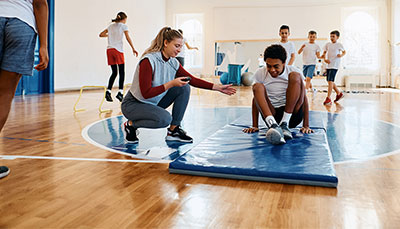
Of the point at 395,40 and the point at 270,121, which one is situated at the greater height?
the point at 395,40

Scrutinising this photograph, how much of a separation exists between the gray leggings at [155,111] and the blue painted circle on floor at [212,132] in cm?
16

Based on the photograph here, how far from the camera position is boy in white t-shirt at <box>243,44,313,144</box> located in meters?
2.48

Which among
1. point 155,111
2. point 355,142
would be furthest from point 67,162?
point 355,142

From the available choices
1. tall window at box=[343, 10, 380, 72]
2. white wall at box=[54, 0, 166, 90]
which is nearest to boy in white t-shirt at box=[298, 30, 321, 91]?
white wall at box=[54, 0, 166, 90]

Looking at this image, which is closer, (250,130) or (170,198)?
(170,198)

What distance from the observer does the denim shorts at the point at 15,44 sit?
1.50 m

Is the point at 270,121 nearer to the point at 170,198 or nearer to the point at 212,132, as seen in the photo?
the point at 212,132

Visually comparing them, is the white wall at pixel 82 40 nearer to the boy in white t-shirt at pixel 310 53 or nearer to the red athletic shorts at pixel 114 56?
the red athletic shorts at pixel 114 56

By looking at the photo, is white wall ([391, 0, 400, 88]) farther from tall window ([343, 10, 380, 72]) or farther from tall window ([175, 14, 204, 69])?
tall window ([175, 14, 204, 69])

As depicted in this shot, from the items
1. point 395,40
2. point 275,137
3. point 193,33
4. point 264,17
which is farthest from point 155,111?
point 193,33

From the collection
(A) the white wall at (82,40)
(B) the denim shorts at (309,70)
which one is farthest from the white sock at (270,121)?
(A) the white wall at (82,40)

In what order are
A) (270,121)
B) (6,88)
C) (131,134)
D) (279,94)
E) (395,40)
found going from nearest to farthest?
(6,88) → (270,121) → (131,134) → (279,94) → (395,40)

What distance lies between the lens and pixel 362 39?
38.1 feet

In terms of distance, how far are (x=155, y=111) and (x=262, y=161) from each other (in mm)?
889
